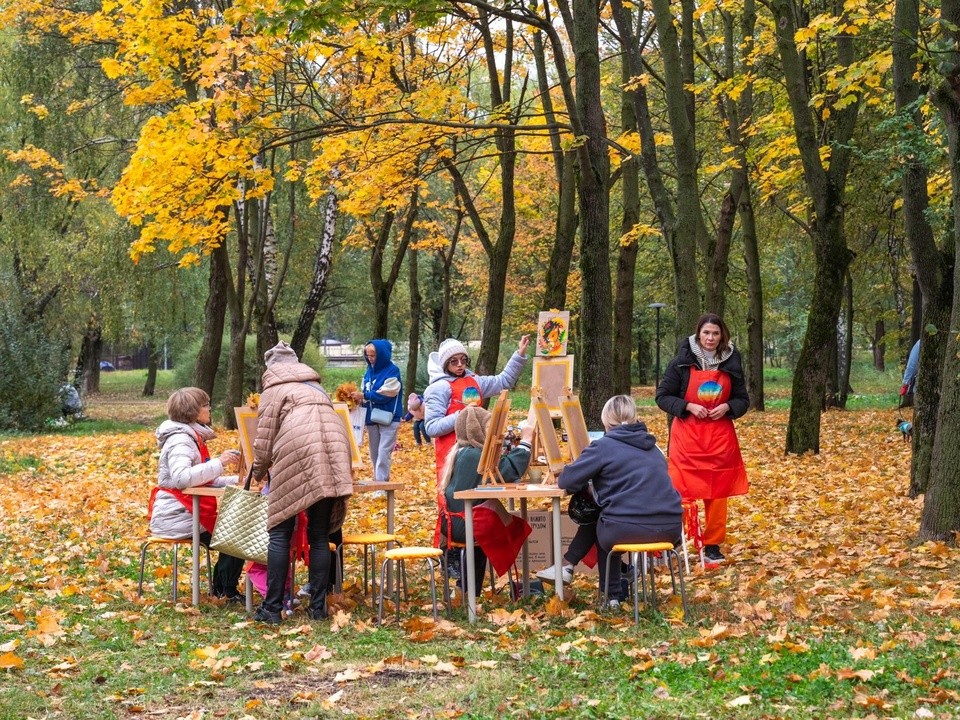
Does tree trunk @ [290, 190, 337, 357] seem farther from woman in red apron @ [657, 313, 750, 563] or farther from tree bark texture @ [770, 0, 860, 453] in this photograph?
woman in red apron @ [657, 313, 750, 563]

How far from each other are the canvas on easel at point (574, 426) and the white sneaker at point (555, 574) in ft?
2.72

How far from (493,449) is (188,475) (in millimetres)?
2115

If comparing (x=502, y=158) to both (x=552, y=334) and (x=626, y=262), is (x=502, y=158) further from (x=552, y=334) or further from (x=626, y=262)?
(x=552, y=334)

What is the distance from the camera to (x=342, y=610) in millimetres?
8070

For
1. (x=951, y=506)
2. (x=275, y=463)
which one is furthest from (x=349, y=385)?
(x=951, y=506)

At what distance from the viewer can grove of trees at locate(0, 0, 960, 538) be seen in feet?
39.0

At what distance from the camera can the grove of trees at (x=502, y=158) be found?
11875 millimetres

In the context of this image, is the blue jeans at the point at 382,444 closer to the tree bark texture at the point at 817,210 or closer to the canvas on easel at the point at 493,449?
the canvas on easel at the point at 493,449

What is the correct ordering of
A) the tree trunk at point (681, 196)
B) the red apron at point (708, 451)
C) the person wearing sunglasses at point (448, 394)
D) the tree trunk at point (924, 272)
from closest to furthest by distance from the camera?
the red apron at point (708, 451) → the person wearing sunglasses at point (448, 394) → the tree trunk at point (924, 272) → the tree trunk at point (681, 196)

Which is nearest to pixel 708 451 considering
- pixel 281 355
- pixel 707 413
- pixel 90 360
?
pixel 707 413

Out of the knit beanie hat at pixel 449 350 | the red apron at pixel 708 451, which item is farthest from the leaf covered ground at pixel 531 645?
the knit beanie hat at pixel 449 350

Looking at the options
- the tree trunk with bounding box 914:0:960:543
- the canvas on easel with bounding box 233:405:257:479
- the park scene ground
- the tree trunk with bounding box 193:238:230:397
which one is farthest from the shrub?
the tree trunk with bounding box 914:0:960:543

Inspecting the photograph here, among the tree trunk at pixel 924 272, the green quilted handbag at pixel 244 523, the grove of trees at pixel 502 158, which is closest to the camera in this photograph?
the green quilted handbag at pixel 244 523

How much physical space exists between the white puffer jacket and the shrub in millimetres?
18527
